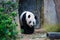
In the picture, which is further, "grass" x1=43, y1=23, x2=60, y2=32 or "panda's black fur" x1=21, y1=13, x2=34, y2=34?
"panda's black fur" x1=21, y1=13, x2=34, y2=34

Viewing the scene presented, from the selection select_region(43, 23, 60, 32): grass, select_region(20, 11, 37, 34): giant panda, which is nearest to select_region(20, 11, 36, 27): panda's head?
select_region(20, 11, 37, 34): giant panda

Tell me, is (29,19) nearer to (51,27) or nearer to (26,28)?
(26,28)

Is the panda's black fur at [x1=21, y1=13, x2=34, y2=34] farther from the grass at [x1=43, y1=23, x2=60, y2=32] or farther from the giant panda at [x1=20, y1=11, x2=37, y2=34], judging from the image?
the grass at [x1=43, y1=23, x2=60, y2=32]

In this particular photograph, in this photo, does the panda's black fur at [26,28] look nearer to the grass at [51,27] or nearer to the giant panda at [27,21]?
the giant panda at [27,21]

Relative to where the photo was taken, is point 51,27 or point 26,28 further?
point 26,28

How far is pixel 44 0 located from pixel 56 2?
391mm

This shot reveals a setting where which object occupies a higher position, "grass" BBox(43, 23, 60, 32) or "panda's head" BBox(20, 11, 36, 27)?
"panda's head" BBox(20, 11, 36, 27)

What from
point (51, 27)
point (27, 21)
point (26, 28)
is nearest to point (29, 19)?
point (27, 21)

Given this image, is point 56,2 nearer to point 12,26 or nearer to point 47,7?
point 47,7

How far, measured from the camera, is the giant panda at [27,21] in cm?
739

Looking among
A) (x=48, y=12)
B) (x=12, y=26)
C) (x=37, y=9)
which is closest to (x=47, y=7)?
(x=48, y=12)

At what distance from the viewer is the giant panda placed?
7390 mm

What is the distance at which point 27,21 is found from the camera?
7.43m

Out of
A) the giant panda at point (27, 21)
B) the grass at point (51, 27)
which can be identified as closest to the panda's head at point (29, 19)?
the giant panda at point (27, 21)
